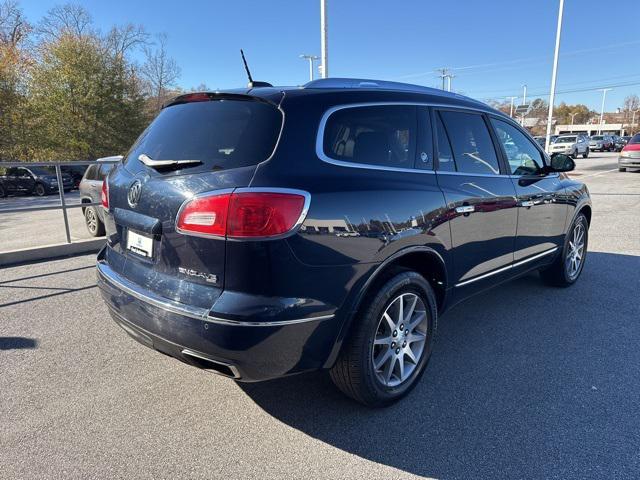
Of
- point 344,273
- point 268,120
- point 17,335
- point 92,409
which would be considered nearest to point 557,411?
point 344,273

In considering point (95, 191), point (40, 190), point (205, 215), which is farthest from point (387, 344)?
point (40, 190)

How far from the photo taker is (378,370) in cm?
277

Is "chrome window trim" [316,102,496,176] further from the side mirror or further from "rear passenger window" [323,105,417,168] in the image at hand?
the side mirror

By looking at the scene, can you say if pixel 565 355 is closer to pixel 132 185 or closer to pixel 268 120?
pixel 268 120

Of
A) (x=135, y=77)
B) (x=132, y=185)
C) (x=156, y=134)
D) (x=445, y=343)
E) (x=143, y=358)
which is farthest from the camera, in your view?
(x=135, y=77)

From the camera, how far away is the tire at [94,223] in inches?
303

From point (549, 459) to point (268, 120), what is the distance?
230 cm

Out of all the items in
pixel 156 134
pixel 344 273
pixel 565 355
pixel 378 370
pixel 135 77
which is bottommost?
pixel 565 355

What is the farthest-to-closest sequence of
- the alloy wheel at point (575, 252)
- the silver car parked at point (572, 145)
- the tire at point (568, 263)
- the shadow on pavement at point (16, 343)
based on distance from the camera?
the silver car parked at point (572, 145) → the alloy wheel at point (575, 252) → the tire at point (568, 263) → the shadow on pavement at point (16, 343)

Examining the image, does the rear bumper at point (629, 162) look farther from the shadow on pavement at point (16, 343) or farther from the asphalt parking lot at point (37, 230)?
the shadow on pavement at point (16, 343)

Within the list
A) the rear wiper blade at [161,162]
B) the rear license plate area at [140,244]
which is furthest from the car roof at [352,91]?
the rear license plate area at [140,244]

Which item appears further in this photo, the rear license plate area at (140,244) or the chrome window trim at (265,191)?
the rear license plate area at (140,244)

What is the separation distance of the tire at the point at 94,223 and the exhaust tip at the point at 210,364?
6157mm

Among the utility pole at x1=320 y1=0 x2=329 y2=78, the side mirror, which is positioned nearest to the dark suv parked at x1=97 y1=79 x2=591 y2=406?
the side mirror
